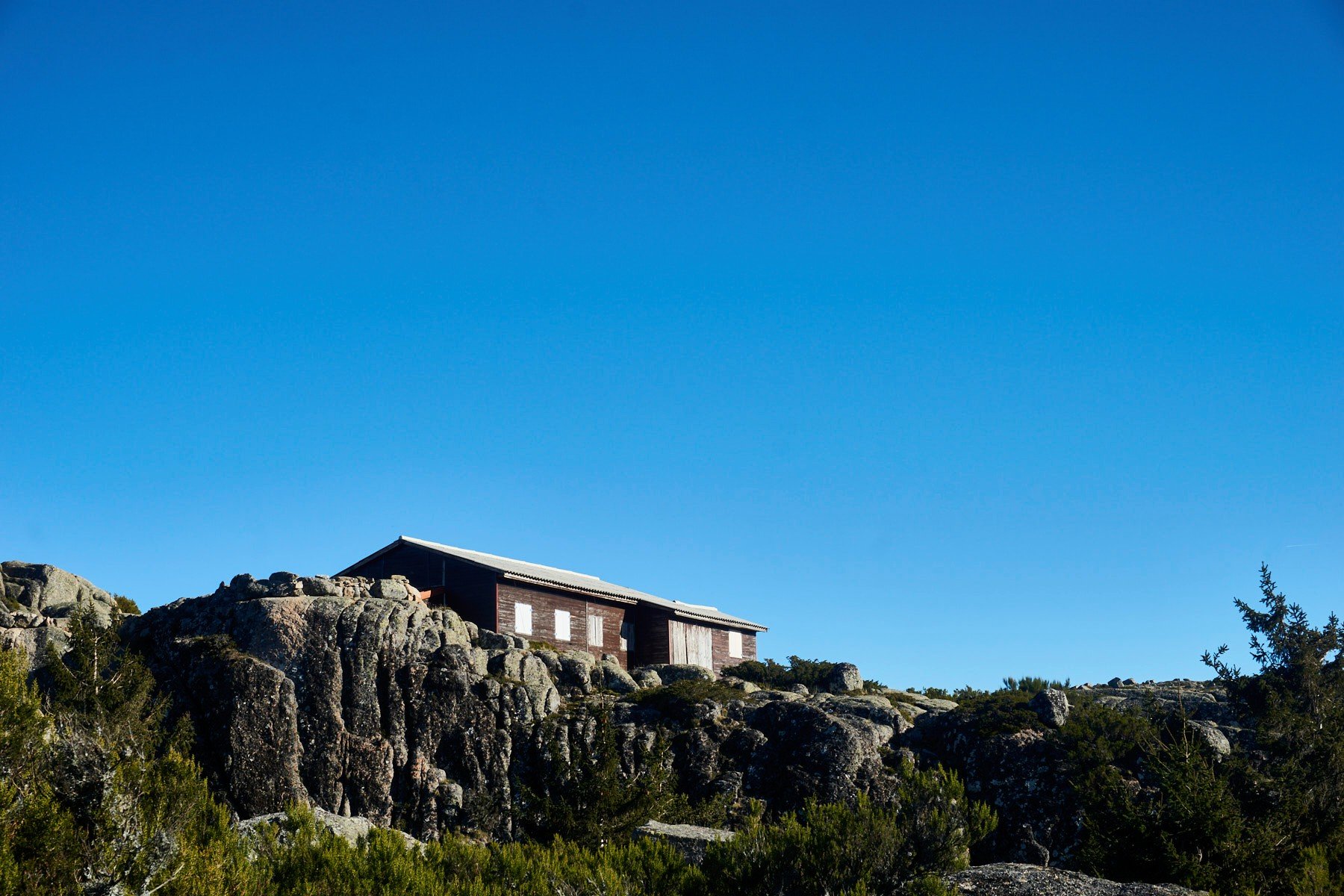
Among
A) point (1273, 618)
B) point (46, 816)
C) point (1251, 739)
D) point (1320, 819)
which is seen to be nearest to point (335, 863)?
point (46, 816)

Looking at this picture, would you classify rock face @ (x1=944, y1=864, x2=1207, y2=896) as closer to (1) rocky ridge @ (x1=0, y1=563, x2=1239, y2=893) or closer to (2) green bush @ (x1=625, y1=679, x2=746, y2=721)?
(1) rocky ridge @ (x1=0, y1=563, x2=1239, y2=893)

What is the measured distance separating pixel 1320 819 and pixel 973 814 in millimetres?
8845

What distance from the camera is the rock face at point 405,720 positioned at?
34500mm

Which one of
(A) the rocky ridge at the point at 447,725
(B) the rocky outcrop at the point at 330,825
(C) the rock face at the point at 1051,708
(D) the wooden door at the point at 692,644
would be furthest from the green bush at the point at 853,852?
(D) the wooden door at the point at 692,644

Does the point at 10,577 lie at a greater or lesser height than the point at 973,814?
greater

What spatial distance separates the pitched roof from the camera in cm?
4678

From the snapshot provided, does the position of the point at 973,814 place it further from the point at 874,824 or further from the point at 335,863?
the point at 335,863

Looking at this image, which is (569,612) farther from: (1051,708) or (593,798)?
(593,798)

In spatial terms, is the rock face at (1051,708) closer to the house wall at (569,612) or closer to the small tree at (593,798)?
the small tree at (593,798)

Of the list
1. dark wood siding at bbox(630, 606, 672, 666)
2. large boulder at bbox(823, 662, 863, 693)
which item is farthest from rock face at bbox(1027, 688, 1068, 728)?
dark wood siding at bbox(630, 606, 672, 666)

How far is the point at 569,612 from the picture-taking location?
4862 centimetres

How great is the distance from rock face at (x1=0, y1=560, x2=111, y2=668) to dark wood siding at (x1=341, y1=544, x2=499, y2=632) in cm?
1190

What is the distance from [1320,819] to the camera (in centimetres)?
2014

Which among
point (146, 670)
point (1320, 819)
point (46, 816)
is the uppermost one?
point (146, 670)
